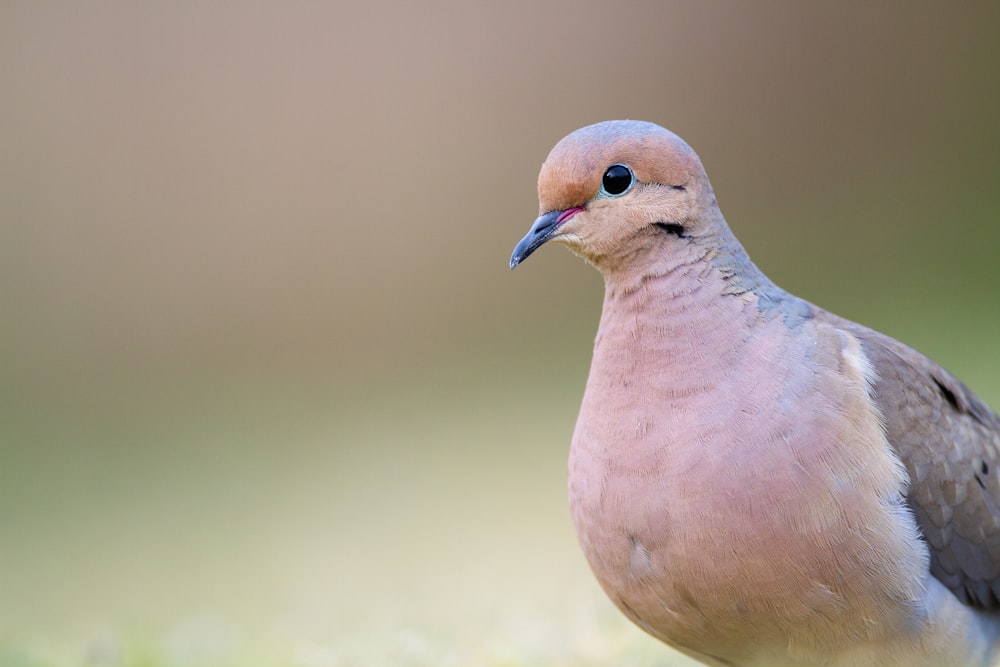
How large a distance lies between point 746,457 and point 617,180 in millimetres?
696

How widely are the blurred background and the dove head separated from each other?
16.2 ft

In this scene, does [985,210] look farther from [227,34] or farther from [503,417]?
[227,34]

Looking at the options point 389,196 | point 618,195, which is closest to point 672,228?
point 618,195

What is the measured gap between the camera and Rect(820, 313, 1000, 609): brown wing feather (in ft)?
9.23

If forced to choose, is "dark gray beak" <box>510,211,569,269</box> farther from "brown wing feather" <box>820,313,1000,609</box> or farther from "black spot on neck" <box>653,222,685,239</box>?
"brown wing feather" <box>820,313,1000,609</box>

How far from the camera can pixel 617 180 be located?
2.86 metres

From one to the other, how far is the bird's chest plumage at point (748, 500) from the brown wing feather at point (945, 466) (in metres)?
0.09

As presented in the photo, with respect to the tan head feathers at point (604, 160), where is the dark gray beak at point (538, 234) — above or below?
below

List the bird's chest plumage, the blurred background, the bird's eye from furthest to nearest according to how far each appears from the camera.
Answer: the blurred background < the bird's eye < the bird's chest plumage

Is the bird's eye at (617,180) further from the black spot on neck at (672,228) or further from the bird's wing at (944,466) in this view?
the bird's wing at (944,466)

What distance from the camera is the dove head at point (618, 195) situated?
2838 mm

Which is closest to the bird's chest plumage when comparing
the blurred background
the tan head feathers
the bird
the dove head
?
the bird

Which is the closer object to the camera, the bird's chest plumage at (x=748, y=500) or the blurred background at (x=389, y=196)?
the bird's chest plumage at (x=748, y=500)

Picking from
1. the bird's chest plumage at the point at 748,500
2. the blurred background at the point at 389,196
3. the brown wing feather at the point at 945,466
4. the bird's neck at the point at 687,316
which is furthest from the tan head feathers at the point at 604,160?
the blurred background at the point at 389,196
